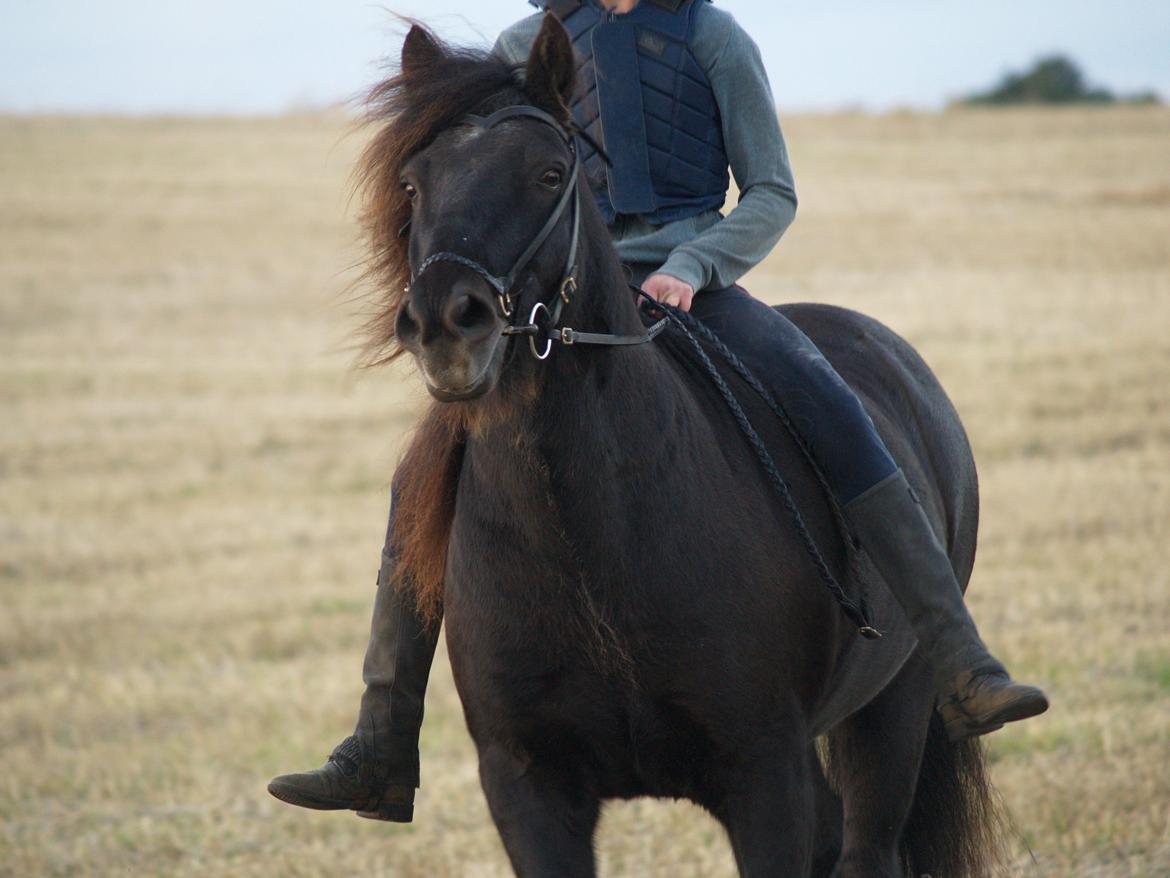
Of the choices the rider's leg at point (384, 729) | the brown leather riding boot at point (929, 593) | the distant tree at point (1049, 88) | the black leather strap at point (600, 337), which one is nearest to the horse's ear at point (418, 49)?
the black leather strap at point (600, 337)

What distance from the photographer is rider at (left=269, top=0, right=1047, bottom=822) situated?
3818 millimetres

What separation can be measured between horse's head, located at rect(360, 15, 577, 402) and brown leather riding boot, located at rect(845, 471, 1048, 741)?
48.0 inches

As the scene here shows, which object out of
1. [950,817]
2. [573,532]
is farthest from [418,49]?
[950,817]

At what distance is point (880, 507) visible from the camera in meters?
3.86

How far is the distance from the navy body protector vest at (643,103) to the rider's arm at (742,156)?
49mm

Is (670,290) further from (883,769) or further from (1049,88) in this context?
(1049,88)

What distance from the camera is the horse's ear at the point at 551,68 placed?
3209 mm

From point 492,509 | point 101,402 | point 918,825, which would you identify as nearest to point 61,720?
point 918,825

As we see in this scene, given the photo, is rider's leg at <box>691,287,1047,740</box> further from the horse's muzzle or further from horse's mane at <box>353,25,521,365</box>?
the horse's muzzle

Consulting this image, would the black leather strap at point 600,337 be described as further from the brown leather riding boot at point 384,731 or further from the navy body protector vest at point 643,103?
the brown leather riding boot at point 384,731

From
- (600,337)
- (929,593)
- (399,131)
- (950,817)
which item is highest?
(399,131)

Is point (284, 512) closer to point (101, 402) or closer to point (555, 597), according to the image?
point (101, 402)

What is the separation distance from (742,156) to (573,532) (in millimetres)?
1235

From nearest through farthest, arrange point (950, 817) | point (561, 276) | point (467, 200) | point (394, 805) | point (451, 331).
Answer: point (451, 331)
point (467, 200)
point (561, 276)
point (394, 805)
point (950, 817)
